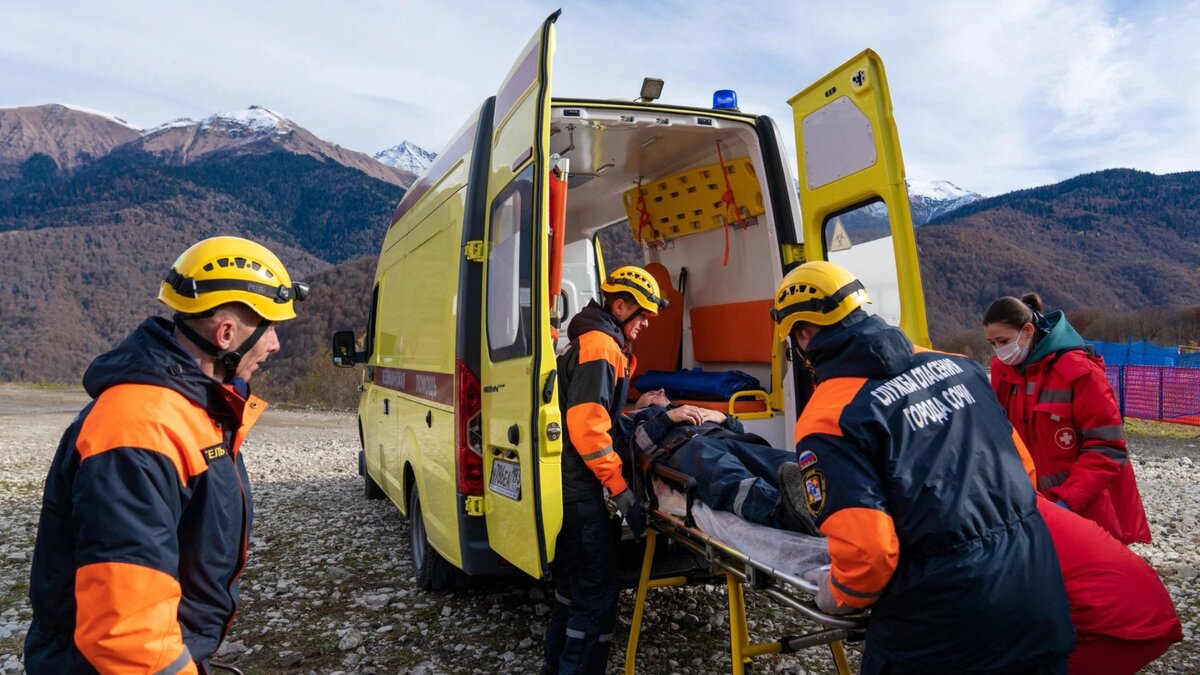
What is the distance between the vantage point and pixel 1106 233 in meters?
Result: 97.3

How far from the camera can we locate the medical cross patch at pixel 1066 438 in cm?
357

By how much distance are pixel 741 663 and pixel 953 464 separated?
1290 mm

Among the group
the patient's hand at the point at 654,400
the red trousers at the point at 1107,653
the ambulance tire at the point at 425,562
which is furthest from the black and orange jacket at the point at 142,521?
the ambulance tire at the point at 425,562

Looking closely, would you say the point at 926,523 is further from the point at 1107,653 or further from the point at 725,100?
the point at 725,100

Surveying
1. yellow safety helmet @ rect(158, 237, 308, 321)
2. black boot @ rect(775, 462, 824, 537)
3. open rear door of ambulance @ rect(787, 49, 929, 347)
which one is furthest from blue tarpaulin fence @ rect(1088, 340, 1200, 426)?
yellow safety helmet @ rect(158, 237, 308, 321)

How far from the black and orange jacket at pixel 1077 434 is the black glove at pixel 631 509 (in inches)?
76.3

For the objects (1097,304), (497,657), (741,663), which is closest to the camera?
(741,663)

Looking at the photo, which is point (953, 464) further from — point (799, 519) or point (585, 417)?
point (585, 417)

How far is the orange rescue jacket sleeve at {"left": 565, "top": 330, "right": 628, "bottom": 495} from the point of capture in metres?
3.46

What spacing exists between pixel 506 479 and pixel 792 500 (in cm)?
136

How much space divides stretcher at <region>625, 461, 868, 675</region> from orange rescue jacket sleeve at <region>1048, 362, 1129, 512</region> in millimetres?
1397

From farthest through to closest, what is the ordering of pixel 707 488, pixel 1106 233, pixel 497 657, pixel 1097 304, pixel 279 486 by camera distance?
1. pixel 1106 233
2. pixel 1097 304
3. pixel 279 486
4. pixel 497 657
5. pixel 707 488

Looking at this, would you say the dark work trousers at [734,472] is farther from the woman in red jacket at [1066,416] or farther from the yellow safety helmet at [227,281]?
the yellow safety helmet at [227,281]

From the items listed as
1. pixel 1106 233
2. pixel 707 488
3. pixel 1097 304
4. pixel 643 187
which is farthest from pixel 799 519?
pixel 1106 233
